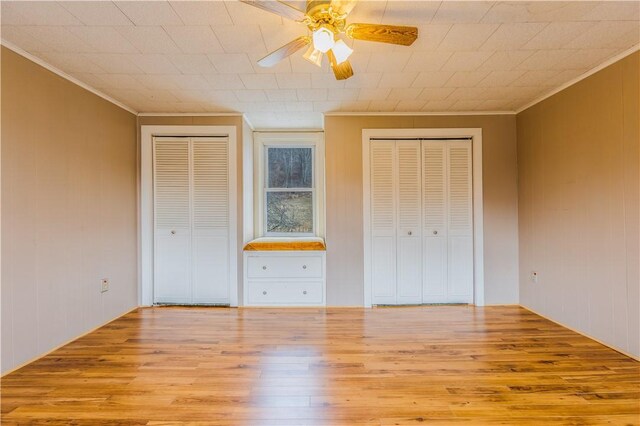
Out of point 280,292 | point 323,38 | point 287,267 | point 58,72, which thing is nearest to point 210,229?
point 287,267

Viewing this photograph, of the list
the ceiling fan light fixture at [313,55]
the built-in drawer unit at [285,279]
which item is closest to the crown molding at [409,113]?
the built-in drawer unit at [285,279]

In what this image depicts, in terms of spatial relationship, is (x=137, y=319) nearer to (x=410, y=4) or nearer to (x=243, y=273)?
(x=243, y=273)

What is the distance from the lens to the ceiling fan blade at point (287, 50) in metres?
1.86

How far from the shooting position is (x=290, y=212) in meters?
4.55

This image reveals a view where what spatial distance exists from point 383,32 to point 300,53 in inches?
32.0

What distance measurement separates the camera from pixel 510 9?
6.08 feet

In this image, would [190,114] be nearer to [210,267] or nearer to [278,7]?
[210,267]

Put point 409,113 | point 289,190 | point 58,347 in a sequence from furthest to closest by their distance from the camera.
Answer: point 289,190
point 409,113
point 58,347

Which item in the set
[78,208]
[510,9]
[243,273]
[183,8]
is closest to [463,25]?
[510,9]

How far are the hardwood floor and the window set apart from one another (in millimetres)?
1666

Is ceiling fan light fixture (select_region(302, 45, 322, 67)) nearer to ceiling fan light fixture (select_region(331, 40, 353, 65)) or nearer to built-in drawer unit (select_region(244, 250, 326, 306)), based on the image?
ceiling fan light fixture (select_region(331, 40, 353, 65))

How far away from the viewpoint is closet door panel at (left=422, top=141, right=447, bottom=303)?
12.3 ft

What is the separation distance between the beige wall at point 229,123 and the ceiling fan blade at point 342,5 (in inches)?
92.4

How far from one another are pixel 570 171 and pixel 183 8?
11.5ft
